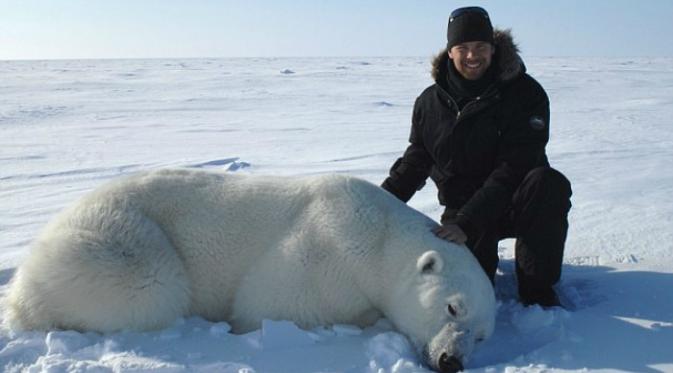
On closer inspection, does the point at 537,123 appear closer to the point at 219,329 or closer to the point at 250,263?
the point at 250,263

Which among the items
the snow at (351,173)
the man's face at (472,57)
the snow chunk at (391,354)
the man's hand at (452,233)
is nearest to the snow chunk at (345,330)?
the snow at (351,173)

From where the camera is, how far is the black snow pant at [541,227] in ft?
11.6

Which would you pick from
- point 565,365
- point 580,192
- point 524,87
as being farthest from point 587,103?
point 565,365

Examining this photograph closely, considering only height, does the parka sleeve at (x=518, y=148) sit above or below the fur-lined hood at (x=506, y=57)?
below

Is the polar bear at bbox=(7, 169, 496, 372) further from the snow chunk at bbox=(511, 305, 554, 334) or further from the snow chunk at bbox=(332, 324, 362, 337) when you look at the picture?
the snow chunk at bbox=(511, 305, 554, 334)

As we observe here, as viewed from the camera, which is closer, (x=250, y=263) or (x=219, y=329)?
(x=219, y=329)

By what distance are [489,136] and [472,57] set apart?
1.76ft

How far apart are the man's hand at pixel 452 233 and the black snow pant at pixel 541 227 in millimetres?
233

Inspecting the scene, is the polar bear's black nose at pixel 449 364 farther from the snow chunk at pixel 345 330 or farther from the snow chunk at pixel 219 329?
the snow chunk at pixel 219 329

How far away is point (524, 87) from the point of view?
3.76 metres

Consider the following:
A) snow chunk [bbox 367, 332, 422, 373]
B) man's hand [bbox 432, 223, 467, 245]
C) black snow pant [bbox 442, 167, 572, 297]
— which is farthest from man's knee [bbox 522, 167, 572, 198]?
snow chunk [bbox 367, 332, 422, 373]

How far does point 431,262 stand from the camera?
3.17 metres

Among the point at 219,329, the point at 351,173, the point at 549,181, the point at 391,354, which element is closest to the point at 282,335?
the point at 219,329

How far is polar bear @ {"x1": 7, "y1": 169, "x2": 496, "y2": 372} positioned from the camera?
10.3 feet
